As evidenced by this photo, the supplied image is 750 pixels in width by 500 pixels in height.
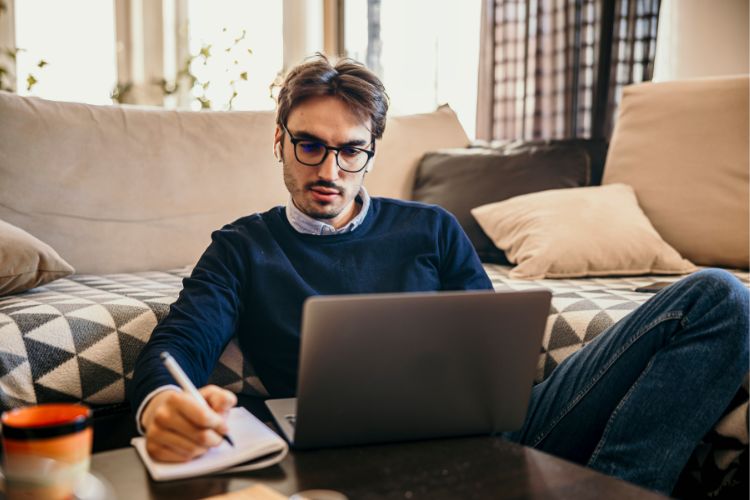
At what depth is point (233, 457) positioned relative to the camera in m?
0.82

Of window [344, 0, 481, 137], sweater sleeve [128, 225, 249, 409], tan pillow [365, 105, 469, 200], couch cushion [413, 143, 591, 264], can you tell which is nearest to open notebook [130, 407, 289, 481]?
sweater sleeve [128, 225, 249, 409]

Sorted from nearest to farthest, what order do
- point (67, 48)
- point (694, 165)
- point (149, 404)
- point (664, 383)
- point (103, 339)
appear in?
point (149, 404) → point (664, 383) → point (103, 339) → point (694, 165) → point (67, 48)

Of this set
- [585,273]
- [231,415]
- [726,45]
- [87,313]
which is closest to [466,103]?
[726,45]

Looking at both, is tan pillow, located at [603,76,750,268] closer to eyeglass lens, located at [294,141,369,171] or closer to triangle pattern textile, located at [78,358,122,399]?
eyeglass lens, located at [294,141,369,171]

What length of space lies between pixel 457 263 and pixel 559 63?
2063 mm

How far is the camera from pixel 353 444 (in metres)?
0.88

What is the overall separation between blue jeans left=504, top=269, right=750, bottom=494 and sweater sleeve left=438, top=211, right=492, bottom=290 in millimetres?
305

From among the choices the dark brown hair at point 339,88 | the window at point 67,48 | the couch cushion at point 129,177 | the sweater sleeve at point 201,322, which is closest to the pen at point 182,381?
the sweater sleeve at point 201,322

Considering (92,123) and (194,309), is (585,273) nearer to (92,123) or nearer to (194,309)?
(194,309)

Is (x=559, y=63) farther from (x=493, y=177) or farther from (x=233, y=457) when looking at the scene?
(x=233, y=457)

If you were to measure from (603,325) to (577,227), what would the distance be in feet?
1.67

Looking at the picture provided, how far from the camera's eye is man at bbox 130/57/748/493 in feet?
3.59

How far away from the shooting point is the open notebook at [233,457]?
31.6 inches

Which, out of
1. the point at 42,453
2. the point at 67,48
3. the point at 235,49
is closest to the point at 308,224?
the point at 42,453
